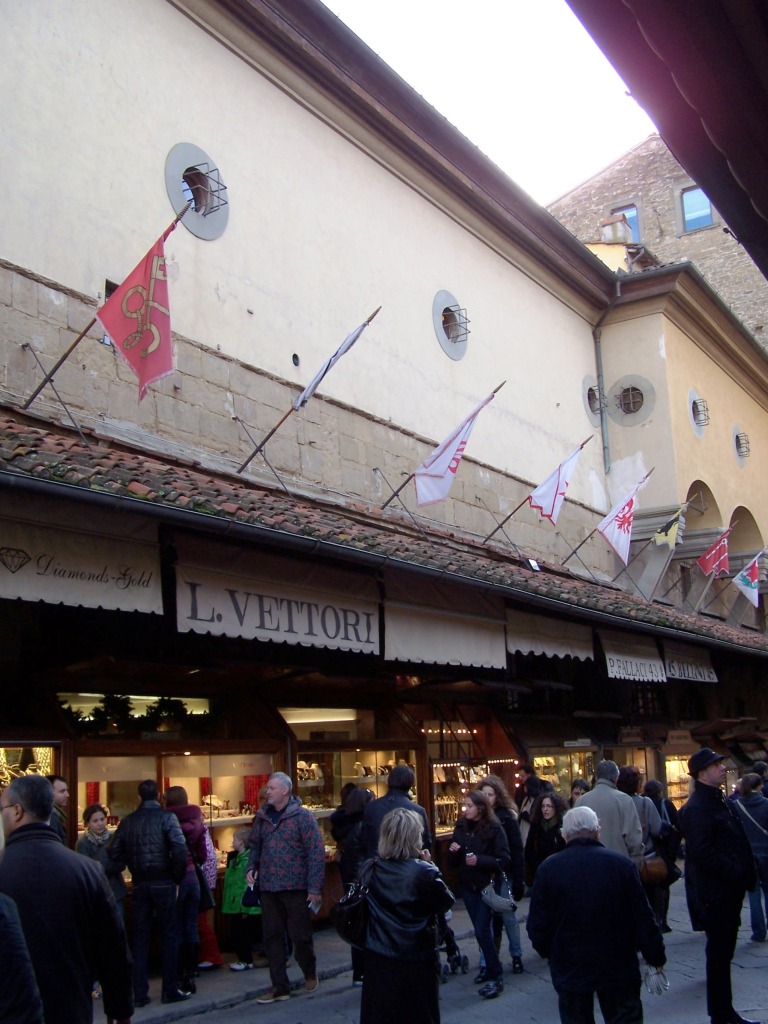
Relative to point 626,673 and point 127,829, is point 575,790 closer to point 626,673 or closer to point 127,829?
point 626,673

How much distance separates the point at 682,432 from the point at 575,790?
10.8 meters

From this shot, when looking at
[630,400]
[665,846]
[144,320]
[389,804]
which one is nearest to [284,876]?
[389,804]

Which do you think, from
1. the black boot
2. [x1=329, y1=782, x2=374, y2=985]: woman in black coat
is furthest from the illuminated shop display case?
[x1=329, y1=782, x2=374, y2=985]: woman in black coat

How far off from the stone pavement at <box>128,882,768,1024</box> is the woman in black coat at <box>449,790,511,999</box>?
7.2 inches

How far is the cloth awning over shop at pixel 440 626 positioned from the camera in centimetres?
1013

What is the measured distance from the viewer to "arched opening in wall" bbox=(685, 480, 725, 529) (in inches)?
860

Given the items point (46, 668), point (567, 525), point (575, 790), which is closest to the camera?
point (46, 668)

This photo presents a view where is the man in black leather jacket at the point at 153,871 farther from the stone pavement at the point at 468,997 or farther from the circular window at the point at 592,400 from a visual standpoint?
the circular window at the point at 592,400

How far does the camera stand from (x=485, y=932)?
8.20 m

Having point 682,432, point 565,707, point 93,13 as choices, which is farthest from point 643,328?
point 93,13

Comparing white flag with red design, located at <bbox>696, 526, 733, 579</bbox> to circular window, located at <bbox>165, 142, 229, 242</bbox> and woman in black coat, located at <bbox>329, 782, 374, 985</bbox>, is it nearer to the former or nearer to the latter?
circular window, located at <bbox>165, 142, 229, 242</bbox>

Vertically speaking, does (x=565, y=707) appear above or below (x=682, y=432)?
below

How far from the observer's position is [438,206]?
1634 centimetres

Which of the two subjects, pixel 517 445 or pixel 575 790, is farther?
pixel 517 445
